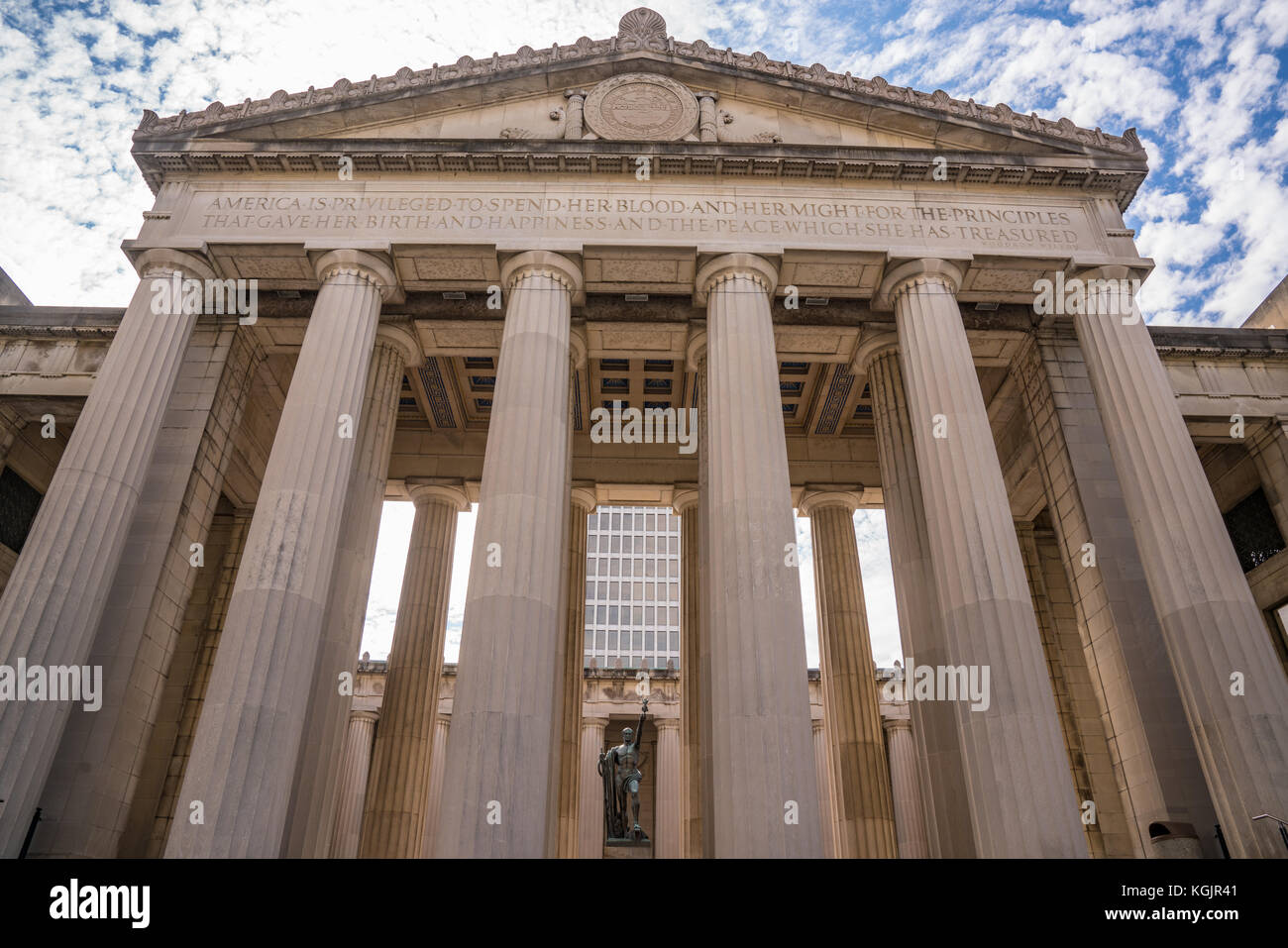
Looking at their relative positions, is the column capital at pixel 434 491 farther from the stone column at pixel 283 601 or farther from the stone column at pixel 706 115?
Answer: the stone column at pixel 706 115

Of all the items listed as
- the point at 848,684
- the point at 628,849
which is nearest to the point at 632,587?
the point at 848,684

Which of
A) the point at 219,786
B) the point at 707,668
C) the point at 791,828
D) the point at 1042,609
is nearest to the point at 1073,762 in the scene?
the point at 1042,609

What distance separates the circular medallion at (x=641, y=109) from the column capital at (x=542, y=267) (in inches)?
164

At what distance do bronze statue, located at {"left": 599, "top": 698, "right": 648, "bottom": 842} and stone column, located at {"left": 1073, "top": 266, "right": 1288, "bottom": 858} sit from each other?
42.5 feet

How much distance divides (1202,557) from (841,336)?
11.0 m

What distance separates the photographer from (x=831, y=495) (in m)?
30.4

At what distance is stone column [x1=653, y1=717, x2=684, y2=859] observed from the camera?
3691 centimetres

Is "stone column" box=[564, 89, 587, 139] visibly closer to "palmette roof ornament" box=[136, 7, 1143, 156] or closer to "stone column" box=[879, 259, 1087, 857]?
"palmette roof ornament" box=[136, 7, 1143, 156]

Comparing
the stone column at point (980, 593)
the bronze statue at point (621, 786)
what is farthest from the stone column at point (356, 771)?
the stone column at point (980, 593)

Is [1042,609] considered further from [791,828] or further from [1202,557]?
[791,828]

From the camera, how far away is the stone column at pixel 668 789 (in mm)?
36906

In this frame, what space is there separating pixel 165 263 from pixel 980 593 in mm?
21300
